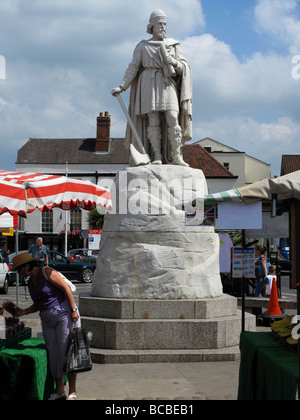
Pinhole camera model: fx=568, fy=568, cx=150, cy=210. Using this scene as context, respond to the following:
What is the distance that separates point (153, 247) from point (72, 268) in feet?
57.7

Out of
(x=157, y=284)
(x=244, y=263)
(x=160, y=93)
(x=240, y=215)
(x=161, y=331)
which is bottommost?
(x=161, y=331)

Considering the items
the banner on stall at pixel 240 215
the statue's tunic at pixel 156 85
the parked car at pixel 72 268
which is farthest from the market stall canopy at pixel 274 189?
the parked car at pixel 72 268

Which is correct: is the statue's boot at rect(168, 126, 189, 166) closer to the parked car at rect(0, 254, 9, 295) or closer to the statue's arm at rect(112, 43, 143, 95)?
the statue's arm at rect(112, 43, 143, 95)

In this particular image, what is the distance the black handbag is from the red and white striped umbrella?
3.88 m

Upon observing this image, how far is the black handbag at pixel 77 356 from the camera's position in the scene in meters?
5.32

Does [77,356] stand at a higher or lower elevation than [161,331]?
higher

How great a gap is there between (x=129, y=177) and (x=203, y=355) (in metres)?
3.00

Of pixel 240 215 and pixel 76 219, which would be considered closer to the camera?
pixel 240 215

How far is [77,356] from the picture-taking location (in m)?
5.36

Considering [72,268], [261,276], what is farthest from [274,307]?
[72,268]

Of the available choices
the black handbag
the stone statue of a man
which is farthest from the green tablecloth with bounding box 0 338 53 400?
the stone statue of a man

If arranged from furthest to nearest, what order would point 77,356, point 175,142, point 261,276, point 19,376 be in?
point 261,276 < point 175,142 < point 77,356 < point 19,376

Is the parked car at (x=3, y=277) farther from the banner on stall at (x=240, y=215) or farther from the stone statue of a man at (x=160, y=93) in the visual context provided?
the banner on stall at (x=240, y=215)

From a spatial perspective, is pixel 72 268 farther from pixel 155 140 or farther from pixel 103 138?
pixel 103 138
